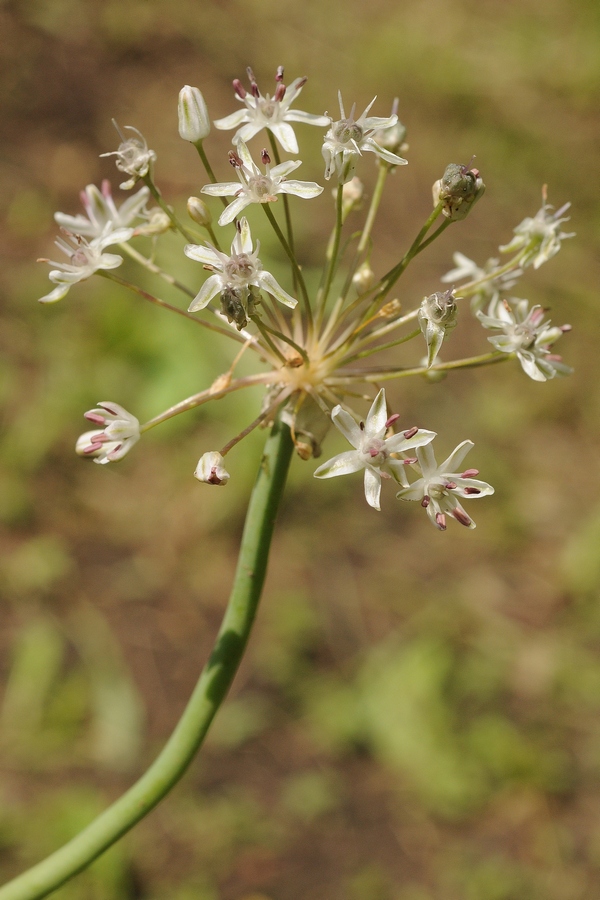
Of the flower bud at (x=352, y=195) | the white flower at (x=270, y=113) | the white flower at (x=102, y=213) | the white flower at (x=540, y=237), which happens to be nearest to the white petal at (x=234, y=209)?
the white flower at (x=270, y=113)

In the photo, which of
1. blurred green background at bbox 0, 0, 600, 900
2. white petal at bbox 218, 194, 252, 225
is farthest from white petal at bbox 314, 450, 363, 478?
blurred green background at bbox 0, 0, 600, 900

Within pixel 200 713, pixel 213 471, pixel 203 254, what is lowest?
pixel 200 713

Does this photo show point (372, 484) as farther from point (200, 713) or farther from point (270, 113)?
point (270, 113)

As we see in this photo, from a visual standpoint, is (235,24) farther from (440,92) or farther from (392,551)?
(392,551)

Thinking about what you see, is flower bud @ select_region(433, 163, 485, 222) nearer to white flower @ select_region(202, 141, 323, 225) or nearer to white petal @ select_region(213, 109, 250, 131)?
white flower @ select_region(202, 141, 323, 225)

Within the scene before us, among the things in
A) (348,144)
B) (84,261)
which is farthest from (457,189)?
(84,261)

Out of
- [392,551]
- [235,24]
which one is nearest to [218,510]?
[392,551]
